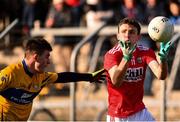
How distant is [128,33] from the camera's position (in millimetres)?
8148

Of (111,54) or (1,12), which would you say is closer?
(111,54)

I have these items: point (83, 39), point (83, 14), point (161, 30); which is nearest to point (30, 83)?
point (161, 30)

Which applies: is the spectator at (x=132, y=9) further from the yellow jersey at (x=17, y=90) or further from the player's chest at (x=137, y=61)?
the yellow jersey at (x=17, y=90)

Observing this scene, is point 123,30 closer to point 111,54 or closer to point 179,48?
point 111,54

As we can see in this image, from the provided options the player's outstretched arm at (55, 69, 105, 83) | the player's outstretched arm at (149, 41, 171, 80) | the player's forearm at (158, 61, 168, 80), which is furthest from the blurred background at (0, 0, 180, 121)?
the player's forearm at (158, 61, 168, 80)

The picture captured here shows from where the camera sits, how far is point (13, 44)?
15.1m

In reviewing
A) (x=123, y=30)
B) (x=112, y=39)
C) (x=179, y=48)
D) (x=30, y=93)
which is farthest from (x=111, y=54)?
(x=112, y=39)

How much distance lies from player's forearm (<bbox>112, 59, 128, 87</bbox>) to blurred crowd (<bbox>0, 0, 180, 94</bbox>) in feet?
16.7

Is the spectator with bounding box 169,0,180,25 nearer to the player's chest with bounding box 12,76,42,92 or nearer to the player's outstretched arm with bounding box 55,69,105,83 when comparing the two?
the player's outstretched arm with bounding box 55,69,105,83

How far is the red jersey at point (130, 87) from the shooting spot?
8.51 metres

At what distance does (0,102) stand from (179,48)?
4.87 metres

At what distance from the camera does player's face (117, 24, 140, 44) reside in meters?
8.11

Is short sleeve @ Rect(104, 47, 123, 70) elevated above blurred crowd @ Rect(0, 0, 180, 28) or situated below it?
below

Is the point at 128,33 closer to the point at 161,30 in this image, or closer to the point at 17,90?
the point at 161,30
